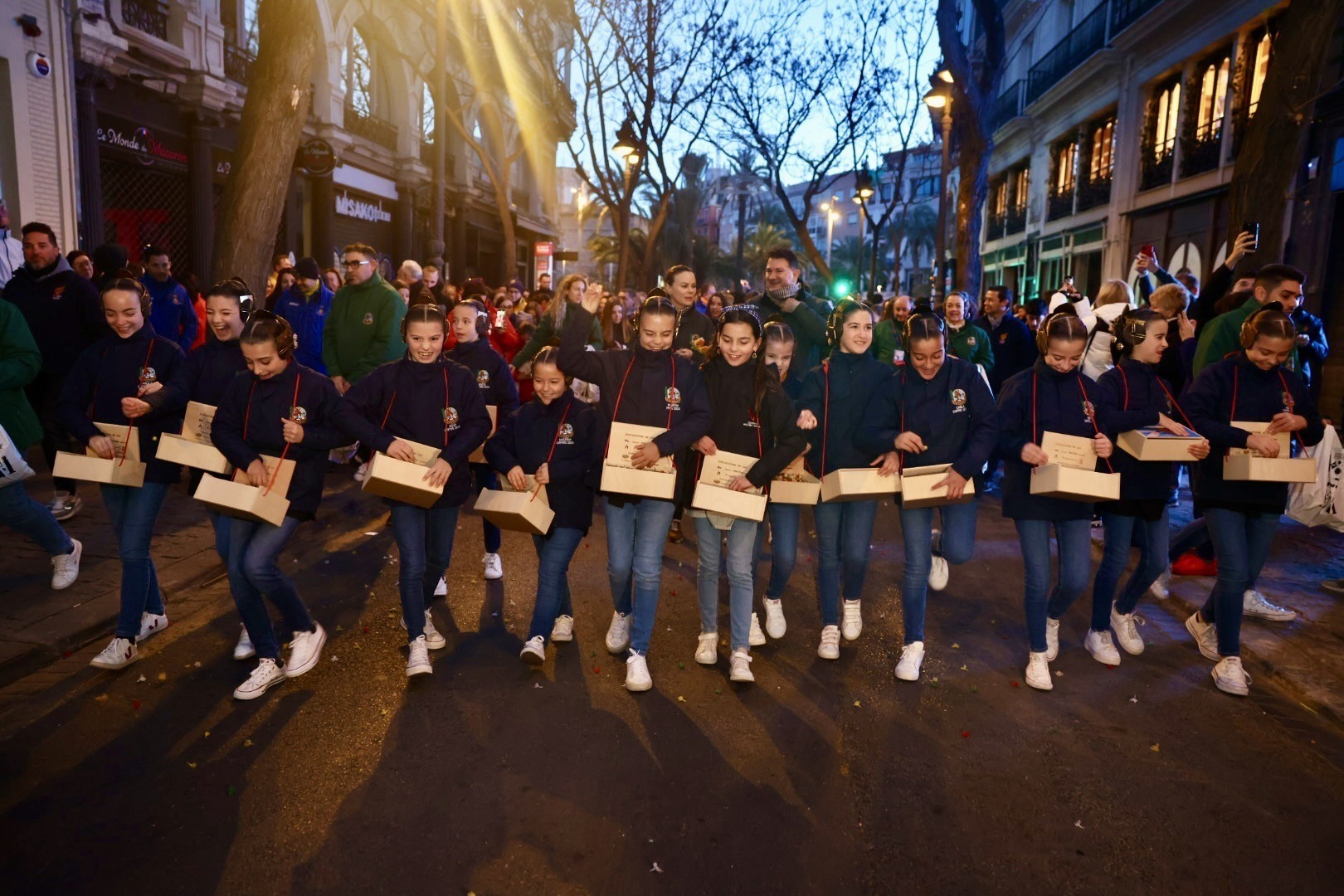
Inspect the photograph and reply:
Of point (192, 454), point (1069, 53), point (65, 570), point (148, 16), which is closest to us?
point (192, 454)

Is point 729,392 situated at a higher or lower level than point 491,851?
higher

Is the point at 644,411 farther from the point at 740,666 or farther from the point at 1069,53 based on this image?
the point at 1069,53

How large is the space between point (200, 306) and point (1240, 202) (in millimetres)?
11665

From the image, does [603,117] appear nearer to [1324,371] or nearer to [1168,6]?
[1168,6]

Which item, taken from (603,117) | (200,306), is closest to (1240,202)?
(200,306)

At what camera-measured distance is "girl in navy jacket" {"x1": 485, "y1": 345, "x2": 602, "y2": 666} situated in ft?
15.7

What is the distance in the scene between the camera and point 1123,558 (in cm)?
514

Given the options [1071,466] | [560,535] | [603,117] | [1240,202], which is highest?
[603,117]

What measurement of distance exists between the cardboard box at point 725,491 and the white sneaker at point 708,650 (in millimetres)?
869

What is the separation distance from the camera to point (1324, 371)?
15000 millimetres

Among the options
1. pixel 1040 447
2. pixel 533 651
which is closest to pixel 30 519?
pixel 533 651

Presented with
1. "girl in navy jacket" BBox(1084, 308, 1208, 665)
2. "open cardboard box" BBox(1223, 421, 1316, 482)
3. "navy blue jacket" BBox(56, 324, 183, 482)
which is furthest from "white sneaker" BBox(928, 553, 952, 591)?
"navy blue jacket" BBox(56, 324, 183, 482)

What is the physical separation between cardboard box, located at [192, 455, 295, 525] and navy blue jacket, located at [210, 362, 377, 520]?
0.37 ft

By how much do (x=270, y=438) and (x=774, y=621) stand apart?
3.01 m
